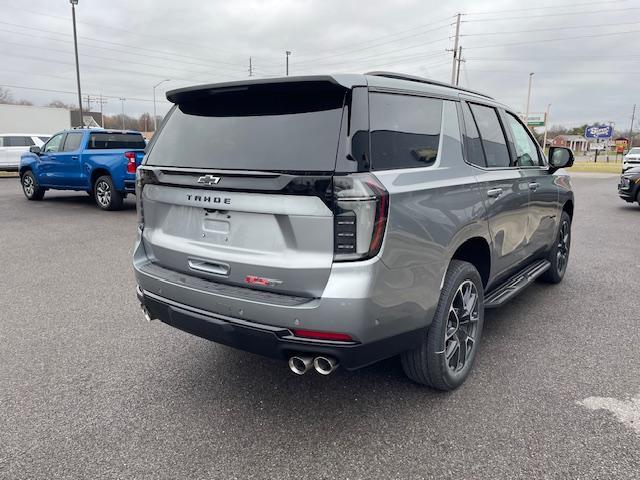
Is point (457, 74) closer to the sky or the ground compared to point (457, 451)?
closer to the sky

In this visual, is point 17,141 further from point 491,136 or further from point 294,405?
point 294,405

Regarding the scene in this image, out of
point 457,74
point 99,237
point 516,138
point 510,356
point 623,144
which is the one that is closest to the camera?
point 510,356

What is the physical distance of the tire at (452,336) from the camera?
2.88 m

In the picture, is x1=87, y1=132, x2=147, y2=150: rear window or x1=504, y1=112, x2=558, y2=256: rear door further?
x1=87, y1=132, x2=147, y2=150: rear window

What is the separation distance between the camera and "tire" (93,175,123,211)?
1124 cm

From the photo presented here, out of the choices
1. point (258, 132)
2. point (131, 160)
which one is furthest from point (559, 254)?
point (131, 160)

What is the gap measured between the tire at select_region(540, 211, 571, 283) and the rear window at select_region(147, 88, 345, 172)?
3749mm

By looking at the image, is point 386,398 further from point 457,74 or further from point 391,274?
point 457,74

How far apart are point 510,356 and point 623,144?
66.1m

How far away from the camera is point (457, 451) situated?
101 inches

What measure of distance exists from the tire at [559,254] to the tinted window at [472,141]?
228 centimetres

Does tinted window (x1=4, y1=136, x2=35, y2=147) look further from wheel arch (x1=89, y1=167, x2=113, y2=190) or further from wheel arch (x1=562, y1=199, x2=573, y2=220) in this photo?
wheel arch (x1=562, y1=199, x2=573, y2=220)

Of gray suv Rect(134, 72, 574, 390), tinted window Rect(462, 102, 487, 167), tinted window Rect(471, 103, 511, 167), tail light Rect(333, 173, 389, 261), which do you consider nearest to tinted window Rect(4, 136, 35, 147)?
gray suv Rect(134, 72, 574, 390)

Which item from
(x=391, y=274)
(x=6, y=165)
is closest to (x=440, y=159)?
(x=391, y=274)
